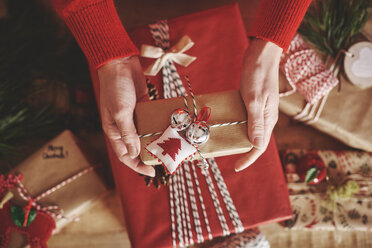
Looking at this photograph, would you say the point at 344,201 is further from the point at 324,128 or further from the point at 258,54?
the point at 258,54

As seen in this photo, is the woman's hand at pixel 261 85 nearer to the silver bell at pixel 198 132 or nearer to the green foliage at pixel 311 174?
the silver bell at pixel 198 132

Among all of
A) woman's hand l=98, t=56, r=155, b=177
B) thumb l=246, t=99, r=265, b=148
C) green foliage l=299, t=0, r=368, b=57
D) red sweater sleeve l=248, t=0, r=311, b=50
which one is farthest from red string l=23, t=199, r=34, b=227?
green foliage l=299, t=0, r=368, b=57

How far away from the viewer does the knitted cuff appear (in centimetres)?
72

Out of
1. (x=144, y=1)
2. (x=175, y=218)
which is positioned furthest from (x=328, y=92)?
(x=144, y=1)

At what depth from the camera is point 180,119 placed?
0.61 metres

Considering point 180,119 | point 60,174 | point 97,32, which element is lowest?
point 60,174

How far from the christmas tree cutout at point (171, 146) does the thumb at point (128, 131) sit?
0.26 ft

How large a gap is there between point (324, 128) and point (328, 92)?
0.52 ft

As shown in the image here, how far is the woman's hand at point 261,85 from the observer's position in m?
0.68

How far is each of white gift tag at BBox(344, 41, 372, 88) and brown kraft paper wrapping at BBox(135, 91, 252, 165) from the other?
60 centimetres

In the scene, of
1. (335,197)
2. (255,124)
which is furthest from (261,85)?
(335,197)

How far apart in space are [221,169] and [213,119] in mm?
272

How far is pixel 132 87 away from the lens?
2.44ft

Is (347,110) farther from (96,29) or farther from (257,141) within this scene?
(96,29)
